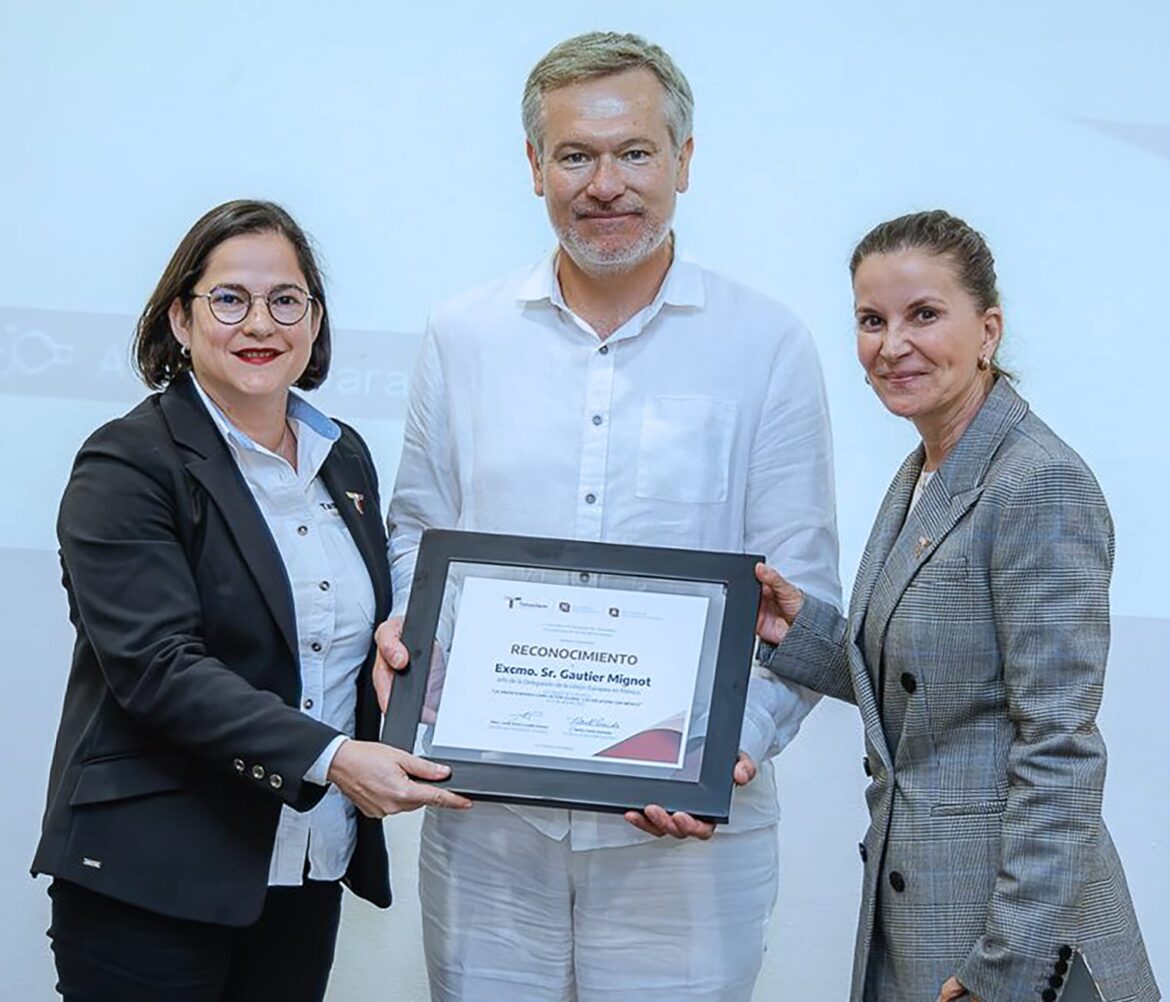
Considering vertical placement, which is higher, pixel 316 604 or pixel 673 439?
pixel 673 439

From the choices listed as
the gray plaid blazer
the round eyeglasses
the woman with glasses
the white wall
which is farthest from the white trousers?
the white wall

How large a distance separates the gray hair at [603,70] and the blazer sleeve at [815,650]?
647mm

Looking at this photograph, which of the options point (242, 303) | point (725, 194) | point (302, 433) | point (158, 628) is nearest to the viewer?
point (158, 628)

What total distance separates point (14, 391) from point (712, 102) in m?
1.39

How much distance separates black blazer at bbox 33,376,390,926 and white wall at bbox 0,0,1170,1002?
103cm

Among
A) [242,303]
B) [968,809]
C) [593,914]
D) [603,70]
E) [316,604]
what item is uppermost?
[603,70]

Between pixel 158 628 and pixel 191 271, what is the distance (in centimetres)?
46

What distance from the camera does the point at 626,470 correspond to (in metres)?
2.08

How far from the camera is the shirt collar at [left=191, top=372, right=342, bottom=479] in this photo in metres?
2.00

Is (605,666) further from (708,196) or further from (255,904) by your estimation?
(708,196)

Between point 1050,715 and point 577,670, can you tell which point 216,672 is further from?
point 1050,715

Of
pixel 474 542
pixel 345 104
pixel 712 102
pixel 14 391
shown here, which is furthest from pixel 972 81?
pixel 14 391
